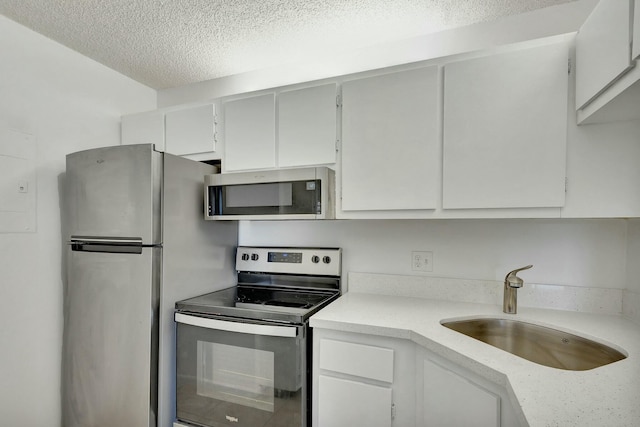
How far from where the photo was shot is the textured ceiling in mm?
1526

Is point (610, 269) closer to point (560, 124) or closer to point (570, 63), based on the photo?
point (560, 124)

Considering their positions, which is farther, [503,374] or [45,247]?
[45,247]

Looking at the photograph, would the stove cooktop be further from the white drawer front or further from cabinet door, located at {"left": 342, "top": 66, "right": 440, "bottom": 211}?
cabinet door, located at {"left": 342, "top": 66, "right": 440, "bottom": 211}

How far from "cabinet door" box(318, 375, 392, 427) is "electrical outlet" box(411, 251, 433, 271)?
0.72 meters

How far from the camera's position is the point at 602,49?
1011mm

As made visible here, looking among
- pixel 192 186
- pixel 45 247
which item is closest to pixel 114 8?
pixel 192 186

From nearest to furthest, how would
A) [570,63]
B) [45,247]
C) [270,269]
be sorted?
[570,63], [45,247], [270,269]

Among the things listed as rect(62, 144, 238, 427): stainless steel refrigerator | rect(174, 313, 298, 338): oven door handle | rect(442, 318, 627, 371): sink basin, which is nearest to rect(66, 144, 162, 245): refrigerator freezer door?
rect(62, 144, 238, 427): stainless steel refrigerator

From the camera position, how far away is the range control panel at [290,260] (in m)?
1.90

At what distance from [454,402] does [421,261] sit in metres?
0.80

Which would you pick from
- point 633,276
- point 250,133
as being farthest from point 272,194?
point 633,276

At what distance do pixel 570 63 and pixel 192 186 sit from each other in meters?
1.88

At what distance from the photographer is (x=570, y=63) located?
1.24 m

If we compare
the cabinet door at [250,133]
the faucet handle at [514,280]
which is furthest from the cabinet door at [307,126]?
the faucet handle at [514,280]
